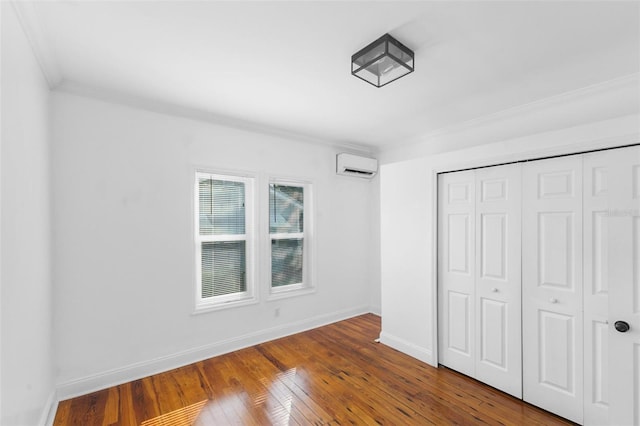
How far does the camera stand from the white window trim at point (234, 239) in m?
3.22

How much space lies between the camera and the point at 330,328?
159 inches

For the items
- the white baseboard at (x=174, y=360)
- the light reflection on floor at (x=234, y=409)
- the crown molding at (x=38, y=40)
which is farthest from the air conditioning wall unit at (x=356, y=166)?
the crown molding at (x=38, y=40)

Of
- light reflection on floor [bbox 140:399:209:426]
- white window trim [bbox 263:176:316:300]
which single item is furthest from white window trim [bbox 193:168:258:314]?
light reflection on floor [bbox 140:399:209:426]

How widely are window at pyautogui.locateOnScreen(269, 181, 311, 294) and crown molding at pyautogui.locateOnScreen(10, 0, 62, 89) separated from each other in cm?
222

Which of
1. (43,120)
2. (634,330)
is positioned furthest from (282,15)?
(634,330)

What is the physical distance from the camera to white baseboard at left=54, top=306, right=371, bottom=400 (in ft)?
8.14

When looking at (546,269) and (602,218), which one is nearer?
(602,218)

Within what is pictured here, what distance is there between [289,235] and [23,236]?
2676 mm

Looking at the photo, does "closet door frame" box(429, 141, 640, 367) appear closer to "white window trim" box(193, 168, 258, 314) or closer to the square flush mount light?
the square flush mount light

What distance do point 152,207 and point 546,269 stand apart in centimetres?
351

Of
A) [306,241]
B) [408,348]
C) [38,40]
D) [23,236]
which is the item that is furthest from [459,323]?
[38,40]

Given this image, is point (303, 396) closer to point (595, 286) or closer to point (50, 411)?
point (50, 411)

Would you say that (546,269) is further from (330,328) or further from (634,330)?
(330,328)

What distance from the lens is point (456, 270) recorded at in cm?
290
